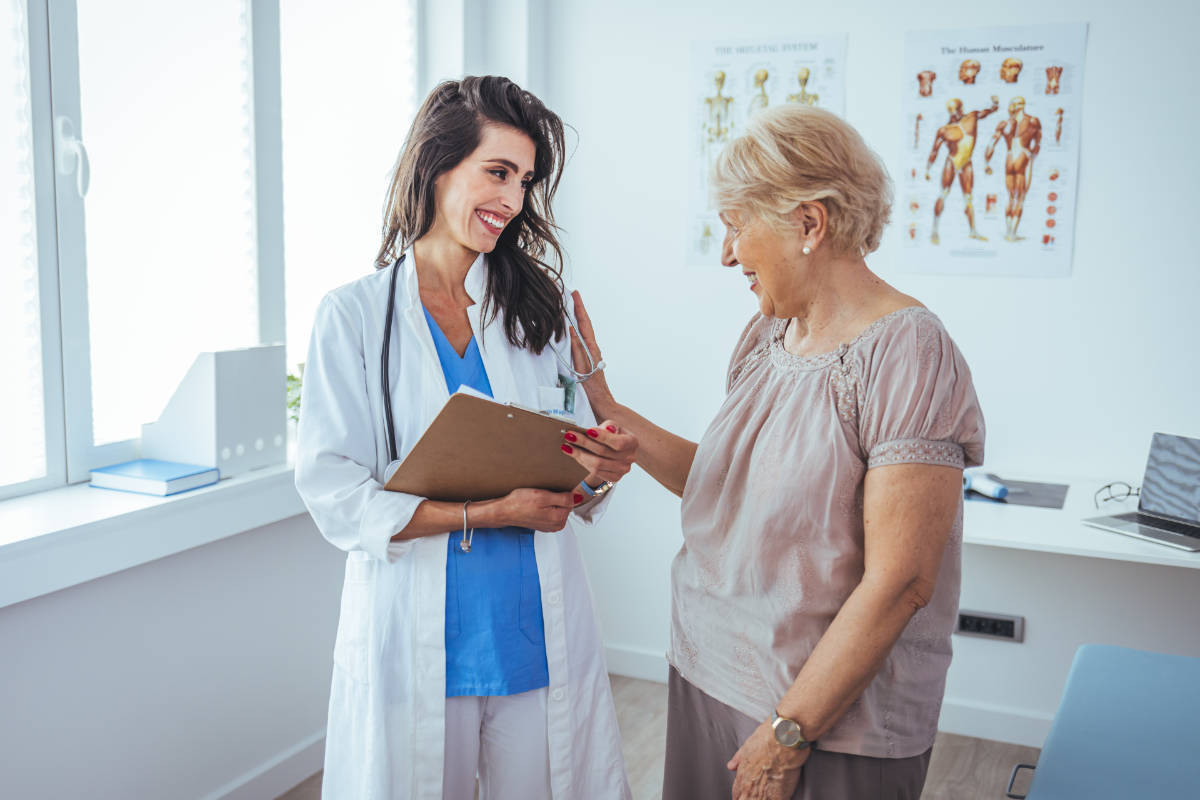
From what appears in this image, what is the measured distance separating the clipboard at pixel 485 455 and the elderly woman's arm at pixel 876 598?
0.47 m

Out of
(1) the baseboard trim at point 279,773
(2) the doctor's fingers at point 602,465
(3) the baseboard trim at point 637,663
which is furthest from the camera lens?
(3) the baseboard trim at point 637,663

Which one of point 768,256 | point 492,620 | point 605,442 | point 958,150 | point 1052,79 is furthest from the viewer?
point 958,150

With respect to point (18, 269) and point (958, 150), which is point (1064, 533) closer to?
point (958, 150)

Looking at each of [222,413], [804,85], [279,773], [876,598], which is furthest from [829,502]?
[804,85]

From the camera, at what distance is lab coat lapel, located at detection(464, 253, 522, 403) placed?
5.59ft

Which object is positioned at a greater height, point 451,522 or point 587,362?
point 587,362

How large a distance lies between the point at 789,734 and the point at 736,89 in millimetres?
2396

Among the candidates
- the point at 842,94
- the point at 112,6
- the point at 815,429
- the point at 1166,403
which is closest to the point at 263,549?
the point at 112,6

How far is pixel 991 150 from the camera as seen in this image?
2855 mm

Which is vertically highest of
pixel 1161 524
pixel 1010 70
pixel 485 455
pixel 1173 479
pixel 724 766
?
pixel 1010 70

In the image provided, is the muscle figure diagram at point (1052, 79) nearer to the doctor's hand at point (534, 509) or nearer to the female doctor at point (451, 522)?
the female doctor at point (451, 522)

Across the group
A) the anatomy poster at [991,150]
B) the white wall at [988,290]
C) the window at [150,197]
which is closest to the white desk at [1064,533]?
the white wall at [988,290]

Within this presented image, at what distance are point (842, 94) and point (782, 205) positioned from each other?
1.94 m

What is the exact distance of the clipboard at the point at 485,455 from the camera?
4.56 feet
